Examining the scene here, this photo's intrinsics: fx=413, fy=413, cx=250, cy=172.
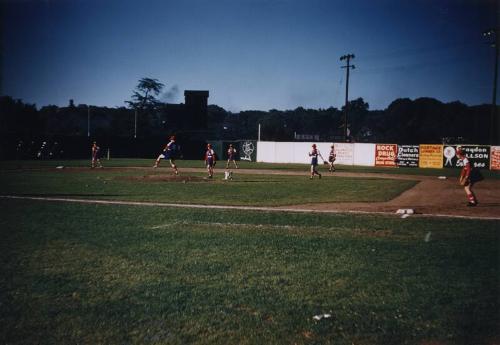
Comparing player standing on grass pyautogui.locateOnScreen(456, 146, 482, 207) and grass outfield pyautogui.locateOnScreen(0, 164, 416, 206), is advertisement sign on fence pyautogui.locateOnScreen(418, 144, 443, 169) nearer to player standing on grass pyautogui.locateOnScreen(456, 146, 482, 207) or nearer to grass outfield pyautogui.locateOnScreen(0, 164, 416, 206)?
grass outfield pyautogui.locateOnScreen(0, 164, 416, 206)

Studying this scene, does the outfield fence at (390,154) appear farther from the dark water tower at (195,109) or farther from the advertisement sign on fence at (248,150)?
the dark water tower at (195,109)

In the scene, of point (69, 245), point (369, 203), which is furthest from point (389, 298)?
point (369, 203)

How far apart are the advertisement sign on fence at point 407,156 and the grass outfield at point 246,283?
102ft

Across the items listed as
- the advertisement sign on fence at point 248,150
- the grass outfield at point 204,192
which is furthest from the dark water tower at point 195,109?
the grass outfield at point 204,192

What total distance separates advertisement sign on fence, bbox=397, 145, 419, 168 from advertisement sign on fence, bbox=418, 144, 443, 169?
446 millimetres

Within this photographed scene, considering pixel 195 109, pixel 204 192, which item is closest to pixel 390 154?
pixel 204 192

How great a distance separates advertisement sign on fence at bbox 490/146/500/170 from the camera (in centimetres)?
3484

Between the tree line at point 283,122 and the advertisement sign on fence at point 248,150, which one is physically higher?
the tree line at point 283,122

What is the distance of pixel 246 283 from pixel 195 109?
216ft

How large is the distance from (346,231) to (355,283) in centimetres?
373

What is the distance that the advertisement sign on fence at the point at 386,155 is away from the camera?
A: 40906mm

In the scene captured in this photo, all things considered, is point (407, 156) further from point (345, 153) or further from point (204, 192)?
point (204, 192)

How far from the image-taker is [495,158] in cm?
3500

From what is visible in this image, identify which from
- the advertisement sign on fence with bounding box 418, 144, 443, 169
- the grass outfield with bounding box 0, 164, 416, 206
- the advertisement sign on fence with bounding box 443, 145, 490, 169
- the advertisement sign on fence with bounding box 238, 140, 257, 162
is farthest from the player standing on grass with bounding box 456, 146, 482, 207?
the advertisement sign on fence with bounding box 238, 140, 257, 162
